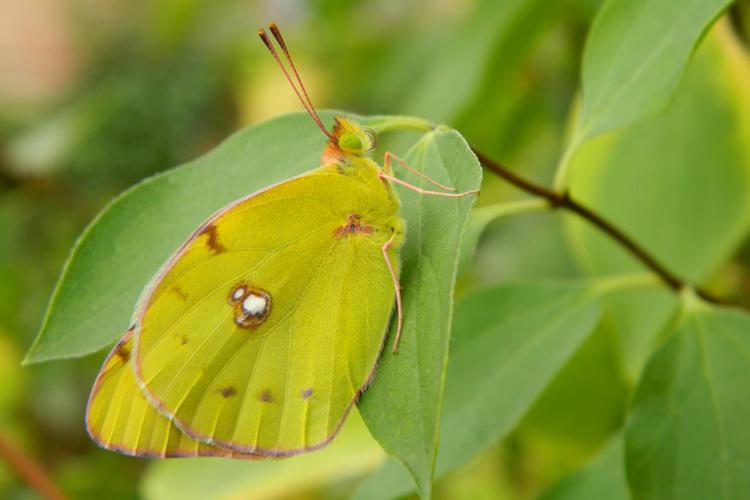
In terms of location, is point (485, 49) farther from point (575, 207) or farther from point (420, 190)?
point (420, 190)

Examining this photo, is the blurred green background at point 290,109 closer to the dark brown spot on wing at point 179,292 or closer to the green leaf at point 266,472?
the green leaf at point 266,472

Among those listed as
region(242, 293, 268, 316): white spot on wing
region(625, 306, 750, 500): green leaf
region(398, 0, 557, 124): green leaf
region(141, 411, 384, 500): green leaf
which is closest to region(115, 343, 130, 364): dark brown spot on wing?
region(242, 293, 268, 316): white spot on wing

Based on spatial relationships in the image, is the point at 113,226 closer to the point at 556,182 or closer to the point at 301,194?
the point at 301,194

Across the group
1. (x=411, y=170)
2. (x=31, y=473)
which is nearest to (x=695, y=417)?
(x=411, y=170)

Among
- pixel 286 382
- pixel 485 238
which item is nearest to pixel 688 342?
pixel 286 382

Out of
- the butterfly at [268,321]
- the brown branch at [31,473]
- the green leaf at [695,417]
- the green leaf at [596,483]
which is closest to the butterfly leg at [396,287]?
the butterfly at [268,321]

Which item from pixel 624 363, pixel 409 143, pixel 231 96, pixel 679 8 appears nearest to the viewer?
pixel 679 8
